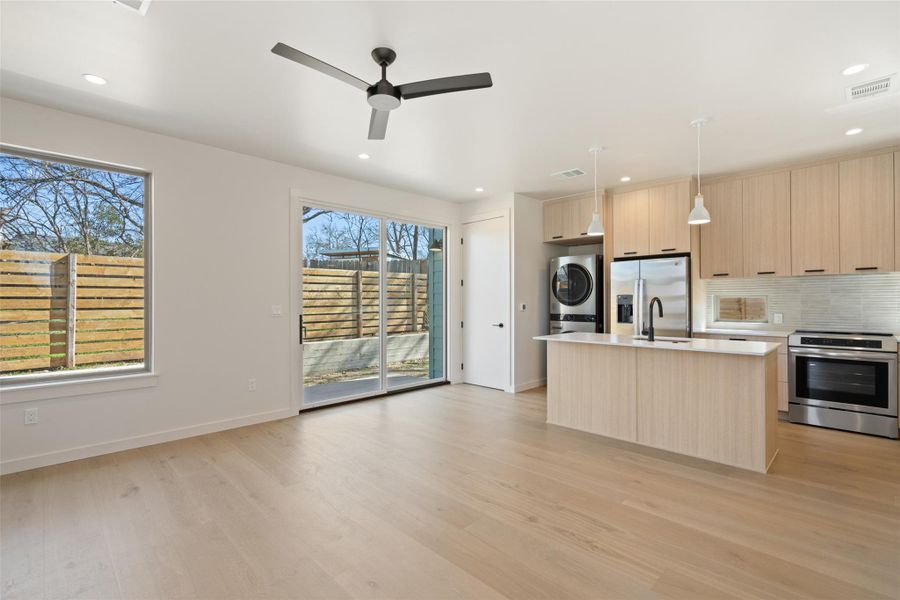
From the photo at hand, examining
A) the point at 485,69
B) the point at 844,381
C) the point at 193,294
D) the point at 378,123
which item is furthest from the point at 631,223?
the point at 193,294

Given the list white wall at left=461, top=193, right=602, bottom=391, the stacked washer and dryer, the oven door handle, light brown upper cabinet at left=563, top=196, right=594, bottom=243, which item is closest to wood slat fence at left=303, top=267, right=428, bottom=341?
white wall at left=461, top=193, right=602, bottom=391

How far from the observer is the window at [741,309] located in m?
4.73

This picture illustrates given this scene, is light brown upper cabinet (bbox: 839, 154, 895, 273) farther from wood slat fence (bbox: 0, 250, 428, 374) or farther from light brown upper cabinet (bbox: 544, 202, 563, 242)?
wood slat fence (bbox: 0, 250, 428, 374)

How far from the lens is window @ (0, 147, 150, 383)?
10.0ft

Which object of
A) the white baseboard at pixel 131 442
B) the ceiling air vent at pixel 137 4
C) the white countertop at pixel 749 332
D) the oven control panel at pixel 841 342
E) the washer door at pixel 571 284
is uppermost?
the ceiling air vent at pixel 137 4

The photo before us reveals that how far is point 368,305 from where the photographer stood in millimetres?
5109

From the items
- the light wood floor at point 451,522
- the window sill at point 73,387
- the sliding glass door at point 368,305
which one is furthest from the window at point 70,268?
the sliding glass door at point 368,305

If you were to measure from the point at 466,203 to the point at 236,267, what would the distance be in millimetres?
3247

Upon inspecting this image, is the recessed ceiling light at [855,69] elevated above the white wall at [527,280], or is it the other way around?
the recessed ceiling light at [855,69]

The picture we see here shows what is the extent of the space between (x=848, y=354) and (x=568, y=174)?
3.13m

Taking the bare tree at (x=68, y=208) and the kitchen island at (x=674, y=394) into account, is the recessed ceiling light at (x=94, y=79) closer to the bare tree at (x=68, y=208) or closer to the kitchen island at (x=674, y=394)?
the bare tree at (x=68, y=208)

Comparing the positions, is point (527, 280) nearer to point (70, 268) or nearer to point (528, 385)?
point (528, 385)

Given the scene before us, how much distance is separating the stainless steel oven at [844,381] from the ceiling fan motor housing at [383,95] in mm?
4372

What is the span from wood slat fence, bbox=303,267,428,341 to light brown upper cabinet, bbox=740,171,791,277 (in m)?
3.84
